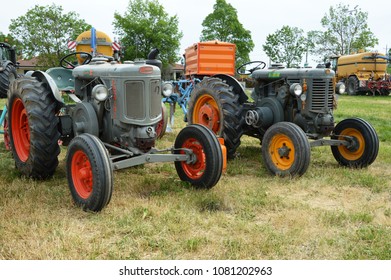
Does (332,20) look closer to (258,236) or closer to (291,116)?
(291,116)

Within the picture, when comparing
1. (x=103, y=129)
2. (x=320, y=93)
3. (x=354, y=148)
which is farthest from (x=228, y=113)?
(x=103, y=129)

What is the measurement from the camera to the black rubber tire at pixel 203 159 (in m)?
4.25

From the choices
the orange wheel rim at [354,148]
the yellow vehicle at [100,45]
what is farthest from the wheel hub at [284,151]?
the yellow vehicle at [100,45]

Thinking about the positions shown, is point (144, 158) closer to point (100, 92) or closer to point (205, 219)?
point (100, 92)

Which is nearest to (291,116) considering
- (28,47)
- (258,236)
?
(258,236)

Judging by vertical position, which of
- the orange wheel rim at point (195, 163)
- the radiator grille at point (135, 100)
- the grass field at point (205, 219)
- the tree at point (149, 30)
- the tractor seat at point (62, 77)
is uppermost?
the tree at point (149, 30)

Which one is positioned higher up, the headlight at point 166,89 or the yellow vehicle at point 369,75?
the yellow vehicle at point 369,75

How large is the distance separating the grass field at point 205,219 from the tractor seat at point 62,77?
120 centimetres

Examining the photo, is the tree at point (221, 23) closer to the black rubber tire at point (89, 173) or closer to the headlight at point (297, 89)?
the headlight at point (297, 89)

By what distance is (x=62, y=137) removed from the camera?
4.89 m

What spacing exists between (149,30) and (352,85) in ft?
82.7

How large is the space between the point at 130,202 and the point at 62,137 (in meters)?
1.44

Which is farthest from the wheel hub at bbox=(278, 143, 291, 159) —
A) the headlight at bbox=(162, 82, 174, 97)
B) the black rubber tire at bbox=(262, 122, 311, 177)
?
the headlight at bbox=(162, 82, 174, 97)

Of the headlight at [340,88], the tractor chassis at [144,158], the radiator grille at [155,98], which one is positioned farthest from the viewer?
the headlight at [340,88]
